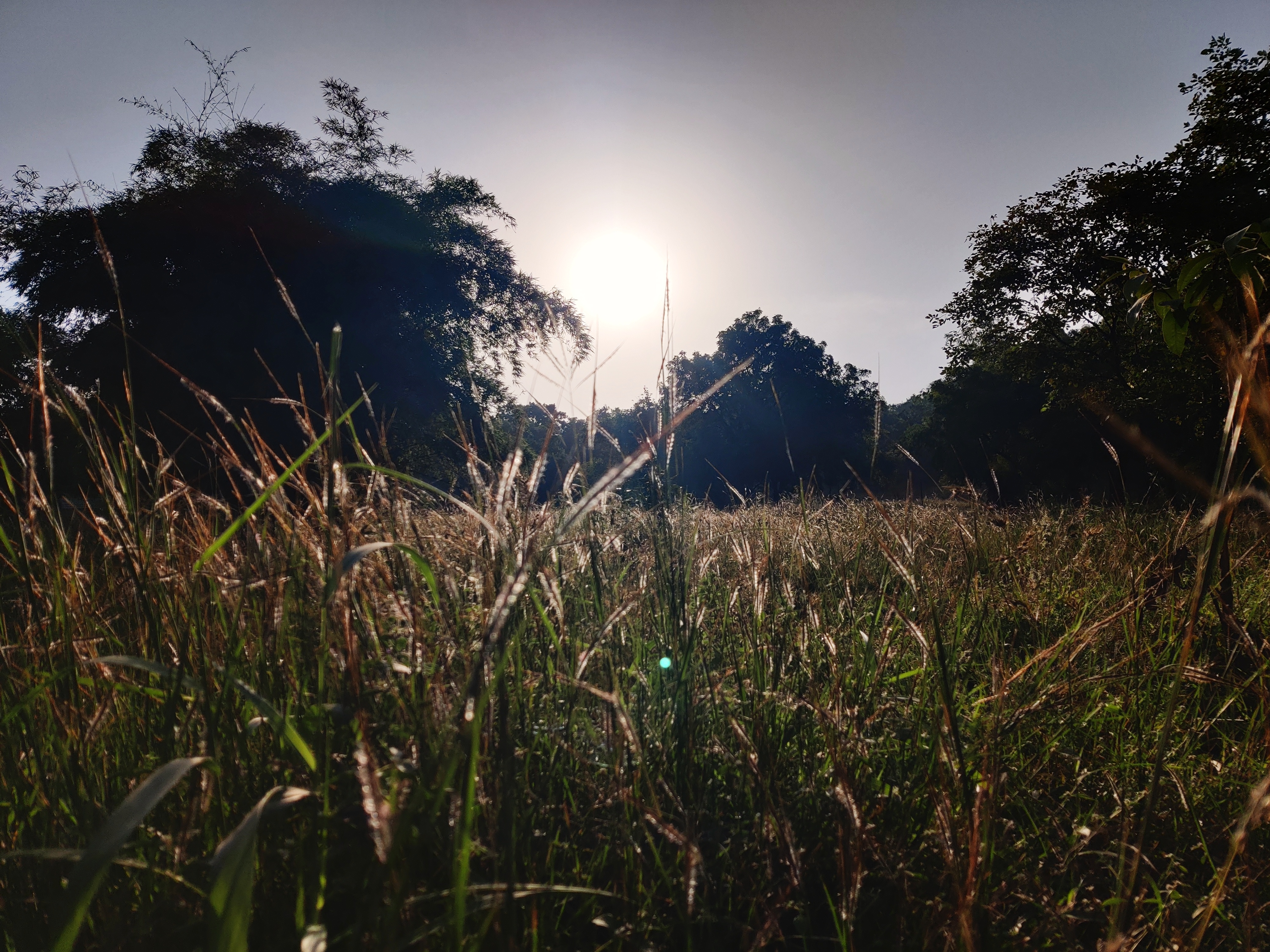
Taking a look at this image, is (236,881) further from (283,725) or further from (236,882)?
(283,725)

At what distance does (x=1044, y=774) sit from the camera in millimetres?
1422

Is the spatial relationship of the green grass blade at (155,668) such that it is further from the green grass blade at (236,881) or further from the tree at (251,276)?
the tree at (251,276)

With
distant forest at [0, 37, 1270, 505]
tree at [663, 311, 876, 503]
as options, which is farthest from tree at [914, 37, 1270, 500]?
tree at [663, 311, 876, 503]

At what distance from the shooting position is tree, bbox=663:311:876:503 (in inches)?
1172

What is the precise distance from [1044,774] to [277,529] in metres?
1.77

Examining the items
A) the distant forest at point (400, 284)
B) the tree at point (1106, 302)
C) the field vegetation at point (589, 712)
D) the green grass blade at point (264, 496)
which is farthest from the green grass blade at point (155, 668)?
the distant forest at point (400, 284)

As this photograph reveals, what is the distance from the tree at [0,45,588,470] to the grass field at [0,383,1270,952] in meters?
9.46

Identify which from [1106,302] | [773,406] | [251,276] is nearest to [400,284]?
[251,276]

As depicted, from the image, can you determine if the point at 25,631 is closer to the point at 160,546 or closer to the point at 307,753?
the point at 160,546

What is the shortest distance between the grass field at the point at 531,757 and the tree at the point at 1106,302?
2.62 meters

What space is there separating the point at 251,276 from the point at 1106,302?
592 inches

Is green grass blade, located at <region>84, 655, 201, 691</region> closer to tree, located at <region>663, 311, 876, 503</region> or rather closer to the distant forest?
the distant forest

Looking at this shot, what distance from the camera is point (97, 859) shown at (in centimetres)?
49

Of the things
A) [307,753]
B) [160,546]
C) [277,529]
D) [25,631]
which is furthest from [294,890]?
[160,546]
